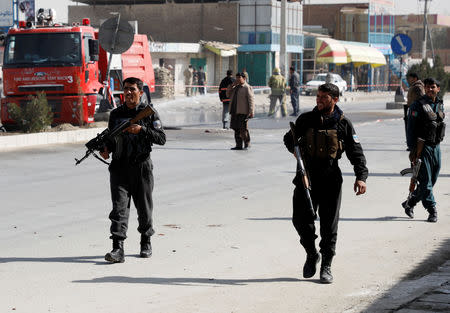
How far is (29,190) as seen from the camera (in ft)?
41.0

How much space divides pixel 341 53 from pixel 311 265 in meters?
60.8

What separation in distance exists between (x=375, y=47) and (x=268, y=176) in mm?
72241

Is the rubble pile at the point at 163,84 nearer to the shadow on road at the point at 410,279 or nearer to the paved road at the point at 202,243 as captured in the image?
the paved road at the point at 202,243

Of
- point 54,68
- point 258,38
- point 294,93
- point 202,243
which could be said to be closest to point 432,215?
point 202,243

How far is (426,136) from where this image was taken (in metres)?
10.2

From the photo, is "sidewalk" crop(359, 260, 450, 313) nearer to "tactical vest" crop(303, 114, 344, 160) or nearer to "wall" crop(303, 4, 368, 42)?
"tactical vest" crop(303, 114, 344, 160)

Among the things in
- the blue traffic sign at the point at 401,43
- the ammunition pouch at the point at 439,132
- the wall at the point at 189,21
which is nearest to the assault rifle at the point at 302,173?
the ammunition pouch at the point at 439,132

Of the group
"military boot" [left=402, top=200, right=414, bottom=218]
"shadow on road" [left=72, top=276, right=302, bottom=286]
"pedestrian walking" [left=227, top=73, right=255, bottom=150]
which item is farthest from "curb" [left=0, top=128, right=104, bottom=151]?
"shadow on road" [left=72, top=276, right=302, bottom=286]

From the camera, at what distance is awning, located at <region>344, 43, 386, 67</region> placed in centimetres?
Result: 6944

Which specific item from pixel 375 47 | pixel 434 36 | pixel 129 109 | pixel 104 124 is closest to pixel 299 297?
pixel 129 109

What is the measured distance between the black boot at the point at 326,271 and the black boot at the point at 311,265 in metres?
0.08

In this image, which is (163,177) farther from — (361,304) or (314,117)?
(361,304)

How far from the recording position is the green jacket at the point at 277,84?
30453 mm

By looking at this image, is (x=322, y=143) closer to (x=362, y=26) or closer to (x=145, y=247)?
(x=145, y=247)
